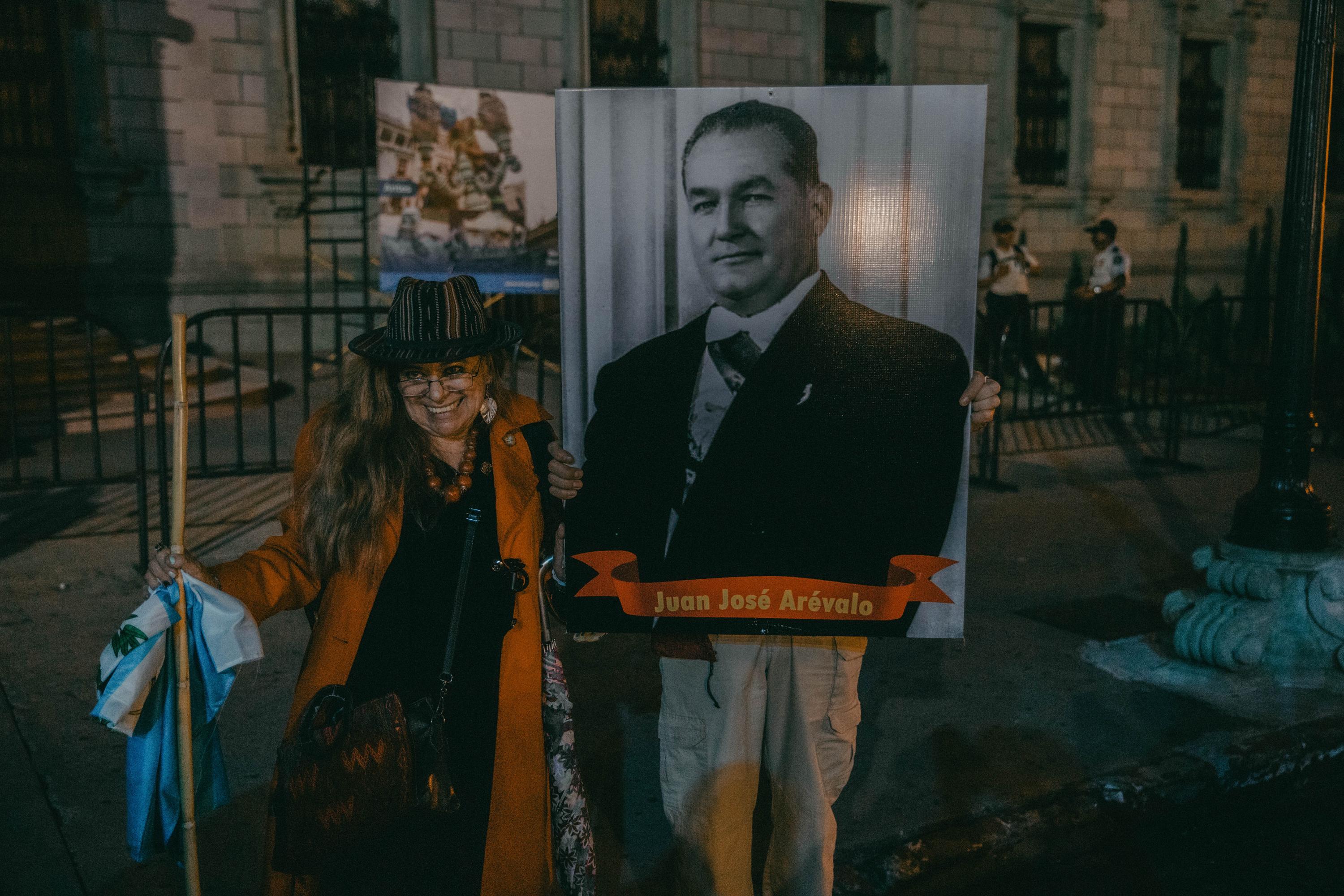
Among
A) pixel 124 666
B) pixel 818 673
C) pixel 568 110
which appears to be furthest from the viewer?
pixel 818 673

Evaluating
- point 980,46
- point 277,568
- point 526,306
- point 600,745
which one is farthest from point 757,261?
point 980,46

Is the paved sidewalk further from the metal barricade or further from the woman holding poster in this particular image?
the metal barricade

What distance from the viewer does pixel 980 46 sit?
57.9 feet

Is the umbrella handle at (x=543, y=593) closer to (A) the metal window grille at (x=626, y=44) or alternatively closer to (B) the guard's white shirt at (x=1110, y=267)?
(B) the guard's white shirt at (x=1110, y=267)

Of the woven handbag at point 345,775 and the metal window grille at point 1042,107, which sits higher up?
the metal window grille at point 1042,107

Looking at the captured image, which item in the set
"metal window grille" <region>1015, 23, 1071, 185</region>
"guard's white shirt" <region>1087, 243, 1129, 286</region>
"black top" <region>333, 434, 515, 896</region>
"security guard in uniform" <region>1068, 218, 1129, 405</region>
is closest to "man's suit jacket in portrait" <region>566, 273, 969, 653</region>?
"black top" <region>333, 434, 515, 896</region>

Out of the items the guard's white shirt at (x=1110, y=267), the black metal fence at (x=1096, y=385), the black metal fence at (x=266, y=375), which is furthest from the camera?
the guard's white shirt at (x=1110, y=267)

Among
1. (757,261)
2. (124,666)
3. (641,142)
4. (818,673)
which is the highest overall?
(641,142)

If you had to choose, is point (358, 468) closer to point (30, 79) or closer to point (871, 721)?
point (871, 721)

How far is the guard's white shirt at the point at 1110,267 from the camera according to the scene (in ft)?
41.3

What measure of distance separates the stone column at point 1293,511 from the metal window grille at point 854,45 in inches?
513

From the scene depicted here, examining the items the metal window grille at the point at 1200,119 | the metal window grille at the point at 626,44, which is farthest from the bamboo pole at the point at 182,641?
the metal window grille at the point at 1200,119

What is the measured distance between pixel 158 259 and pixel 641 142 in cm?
1218

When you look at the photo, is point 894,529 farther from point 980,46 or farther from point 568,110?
point 980,46
